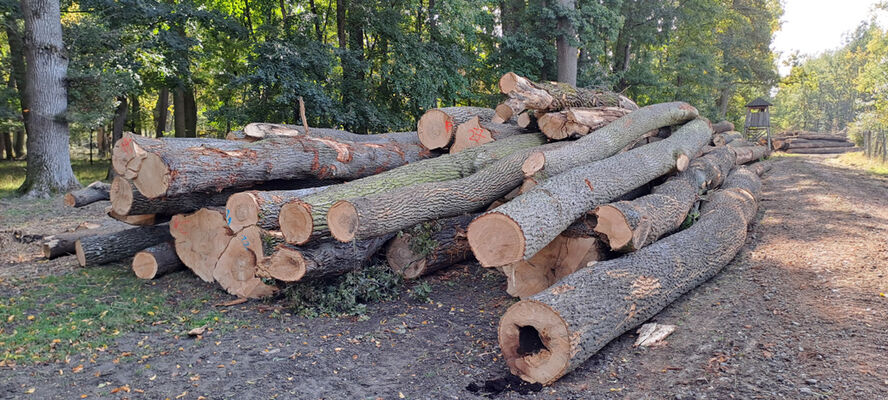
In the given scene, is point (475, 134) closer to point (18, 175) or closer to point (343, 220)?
point (343, 220)

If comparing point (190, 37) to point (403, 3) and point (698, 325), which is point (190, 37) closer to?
point (403, 3)

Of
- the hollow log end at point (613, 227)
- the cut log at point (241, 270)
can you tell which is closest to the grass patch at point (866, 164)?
the hollow log end at point (613, 227)

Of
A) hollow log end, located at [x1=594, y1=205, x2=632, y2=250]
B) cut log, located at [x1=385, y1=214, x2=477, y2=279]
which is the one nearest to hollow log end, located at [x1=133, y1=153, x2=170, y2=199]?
cut log, located at [x1=385, y1=214, x2=477, y2=279]

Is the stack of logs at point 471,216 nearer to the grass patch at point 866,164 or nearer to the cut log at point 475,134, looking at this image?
the cut log at point 475,134

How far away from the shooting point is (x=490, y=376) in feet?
11.3

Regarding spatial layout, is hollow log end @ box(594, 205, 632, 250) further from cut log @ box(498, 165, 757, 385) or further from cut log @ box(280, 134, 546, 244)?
cut log @ box(280, 134, 546, 244)

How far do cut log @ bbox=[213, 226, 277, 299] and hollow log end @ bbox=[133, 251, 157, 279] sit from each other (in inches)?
32.0

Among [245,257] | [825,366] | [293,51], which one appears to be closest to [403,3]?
[293,51]

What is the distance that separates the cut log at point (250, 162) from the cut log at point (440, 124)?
0.51 metres

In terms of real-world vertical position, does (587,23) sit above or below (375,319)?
above

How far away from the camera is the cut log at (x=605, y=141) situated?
511 centimetres

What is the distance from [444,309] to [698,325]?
217cm

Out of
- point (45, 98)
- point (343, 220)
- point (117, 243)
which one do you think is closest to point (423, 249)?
point (343, 220)

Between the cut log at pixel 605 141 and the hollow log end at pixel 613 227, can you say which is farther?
the cut log at pixel 605 141
